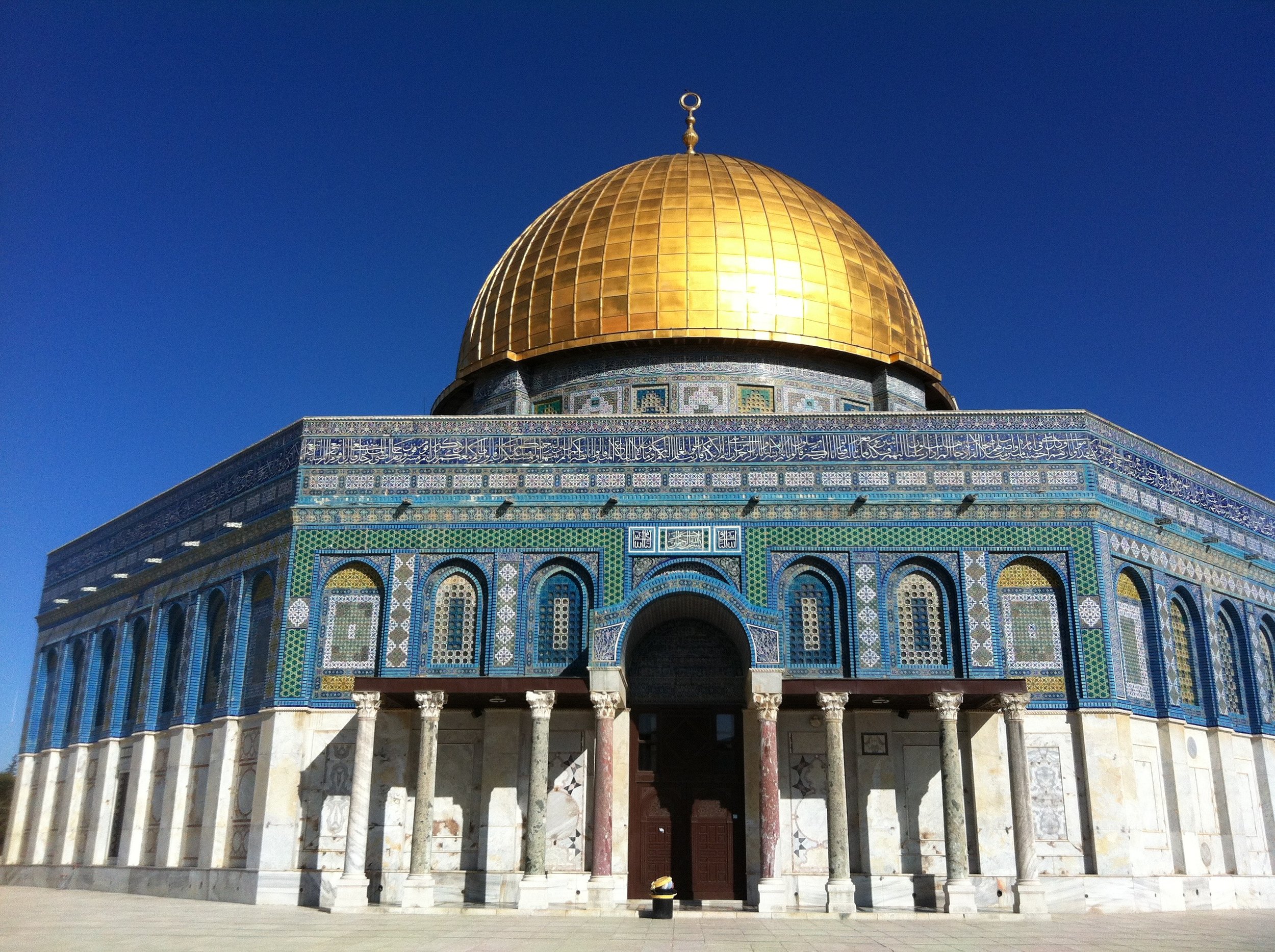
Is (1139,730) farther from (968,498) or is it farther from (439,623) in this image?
(439,623)

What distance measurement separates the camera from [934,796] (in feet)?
60.2

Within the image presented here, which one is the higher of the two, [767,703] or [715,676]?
[715,676]

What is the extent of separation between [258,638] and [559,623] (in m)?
5.08

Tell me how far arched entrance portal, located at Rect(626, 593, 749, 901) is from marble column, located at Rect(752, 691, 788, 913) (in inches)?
45.6

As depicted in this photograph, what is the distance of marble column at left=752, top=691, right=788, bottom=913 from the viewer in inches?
663

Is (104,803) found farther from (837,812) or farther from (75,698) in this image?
(837,812)

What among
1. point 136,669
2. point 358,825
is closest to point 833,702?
point 358,825

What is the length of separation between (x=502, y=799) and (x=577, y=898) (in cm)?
196

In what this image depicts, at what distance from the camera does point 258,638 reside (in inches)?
797

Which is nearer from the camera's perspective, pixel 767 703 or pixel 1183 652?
pixel 767 703

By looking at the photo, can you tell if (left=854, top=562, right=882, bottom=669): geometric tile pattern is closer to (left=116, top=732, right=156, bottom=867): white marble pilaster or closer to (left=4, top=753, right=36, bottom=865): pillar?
(left=116, top=732, right=156, bottom=867): white marble pilaster

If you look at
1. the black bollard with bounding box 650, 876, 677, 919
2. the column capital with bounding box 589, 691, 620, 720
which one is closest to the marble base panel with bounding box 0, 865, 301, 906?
the column capital with bounding box 589, 691, 620, 720

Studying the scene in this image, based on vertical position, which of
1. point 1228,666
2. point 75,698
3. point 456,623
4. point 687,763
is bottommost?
point 687,763

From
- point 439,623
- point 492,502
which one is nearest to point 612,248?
point 492,502
